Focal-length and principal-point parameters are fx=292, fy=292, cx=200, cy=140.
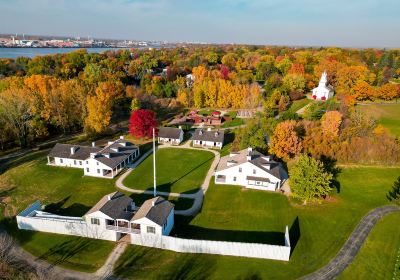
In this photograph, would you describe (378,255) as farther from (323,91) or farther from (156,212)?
(323,91)

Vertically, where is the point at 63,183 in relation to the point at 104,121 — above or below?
below

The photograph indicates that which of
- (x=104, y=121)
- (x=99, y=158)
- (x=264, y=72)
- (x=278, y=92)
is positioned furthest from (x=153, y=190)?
(x=264, y=72)

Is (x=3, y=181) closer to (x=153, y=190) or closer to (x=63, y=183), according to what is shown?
(x=63, y=183)

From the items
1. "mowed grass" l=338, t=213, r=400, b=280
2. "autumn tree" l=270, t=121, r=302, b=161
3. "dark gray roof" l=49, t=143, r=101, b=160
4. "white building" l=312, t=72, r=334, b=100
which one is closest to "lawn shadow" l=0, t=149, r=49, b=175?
"dark gray roof" l=49, t=143, r=101, b=160

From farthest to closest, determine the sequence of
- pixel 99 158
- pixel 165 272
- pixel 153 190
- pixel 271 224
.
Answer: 1. pixel 99 158
2. pixel 153 190
3. pixel 271 224
4. pixel 165 272

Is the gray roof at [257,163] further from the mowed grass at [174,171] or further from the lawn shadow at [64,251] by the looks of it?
the lawn shadow at [64,251]

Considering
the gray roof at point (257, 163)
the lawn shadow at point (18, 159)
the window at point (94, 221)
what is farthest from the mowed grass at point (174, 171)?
the lawn shadow at point (18, 159)
